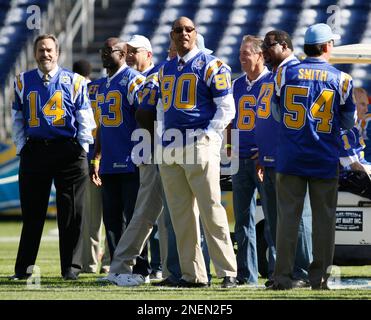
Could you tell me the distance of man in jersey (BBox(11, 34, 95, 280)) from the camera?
9922mm

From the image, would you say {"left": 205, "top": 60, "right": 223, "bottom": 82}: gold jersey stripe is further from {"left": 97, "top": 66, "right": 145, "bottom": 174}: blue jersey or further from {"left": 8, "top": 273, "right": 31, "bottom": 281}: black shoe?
{"left": 8, "top": 273, "right": 31, "bottom": 281}: black shoe

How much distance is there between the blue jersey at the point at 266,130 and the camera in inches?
373

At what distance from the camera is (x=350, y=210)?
33.2 ft

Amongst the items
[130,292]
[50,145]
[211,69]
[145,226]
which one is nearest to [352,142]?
[211,69]

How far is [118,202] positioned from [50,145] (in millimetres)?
740

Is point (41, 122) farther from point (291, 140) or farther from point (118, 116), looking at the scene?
point (291, 140)

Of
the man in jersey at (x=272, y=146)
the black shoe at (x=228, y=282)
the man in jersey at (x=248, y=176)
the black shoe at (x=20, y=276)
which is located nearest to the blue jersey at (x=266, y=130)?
the man in jersey at (x=272, y=146)

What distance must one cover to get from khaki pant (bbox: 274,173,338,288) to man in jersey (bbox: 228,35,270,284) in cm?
91

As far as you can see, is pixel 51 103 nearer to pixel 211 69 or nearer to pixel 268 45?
pixel 211 69

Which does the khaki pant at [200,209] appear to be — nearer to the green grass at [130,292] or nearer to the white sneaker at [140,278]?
the green grass at [130,292]

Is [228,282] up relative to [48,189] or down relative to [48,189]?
down

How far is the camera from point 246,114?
32.7ft

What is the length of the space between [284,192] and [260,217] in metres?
1.69

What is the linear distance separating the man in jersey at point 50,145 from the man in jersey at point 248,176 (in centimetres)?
131
